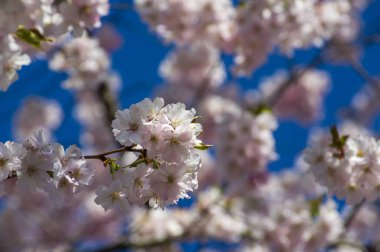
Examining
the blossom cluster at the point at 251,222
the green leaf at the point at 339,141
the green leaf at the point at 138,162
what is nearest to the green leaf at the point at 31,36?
the green leaf at the point at 138,162

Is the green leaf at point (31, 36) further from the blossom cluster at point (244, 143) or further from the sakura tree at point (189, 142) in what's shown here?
the blossom cluster at point (244, 143)

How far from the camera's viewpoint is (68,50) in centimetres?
518

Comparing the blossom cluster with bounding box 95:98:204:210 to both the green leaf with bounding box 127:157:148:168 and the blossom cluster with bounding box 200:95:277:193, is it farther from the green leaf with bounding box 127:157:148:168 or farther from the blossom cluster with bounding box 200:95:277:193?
the blossom cluster with bounding box 200:95:277:193

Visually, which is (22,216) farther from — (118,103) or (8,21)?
(8,21)

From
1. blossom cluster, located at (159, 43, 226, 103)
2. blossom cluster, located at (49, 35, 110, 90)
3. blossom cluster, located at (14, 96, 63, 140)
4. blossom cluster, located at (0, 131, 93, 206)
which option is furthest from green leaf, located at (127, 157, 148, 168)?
blossom cluster, located at (14, 96, 63, 140)

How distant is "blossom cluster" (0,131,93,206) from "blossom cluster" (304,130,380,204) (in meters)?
1.41

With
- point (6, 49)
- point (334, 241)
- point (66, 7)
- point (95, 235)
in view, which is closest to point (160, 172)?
point (6, 49)

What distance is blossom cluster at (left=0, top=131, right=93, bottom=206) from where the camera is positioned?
80.0 inches

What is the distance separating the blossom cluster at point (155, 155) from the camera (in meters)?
2.00

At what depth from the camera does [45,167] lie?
2.04 meters

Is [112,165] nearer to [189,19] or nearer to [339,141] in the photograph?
[339,141]

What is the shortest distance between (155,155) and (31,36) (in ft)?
3.66

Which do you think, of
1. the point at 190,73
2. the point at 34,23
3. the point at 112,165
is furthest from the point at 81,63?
the point at 112,165

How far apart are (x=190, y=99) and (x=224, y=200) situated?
1.97 m
